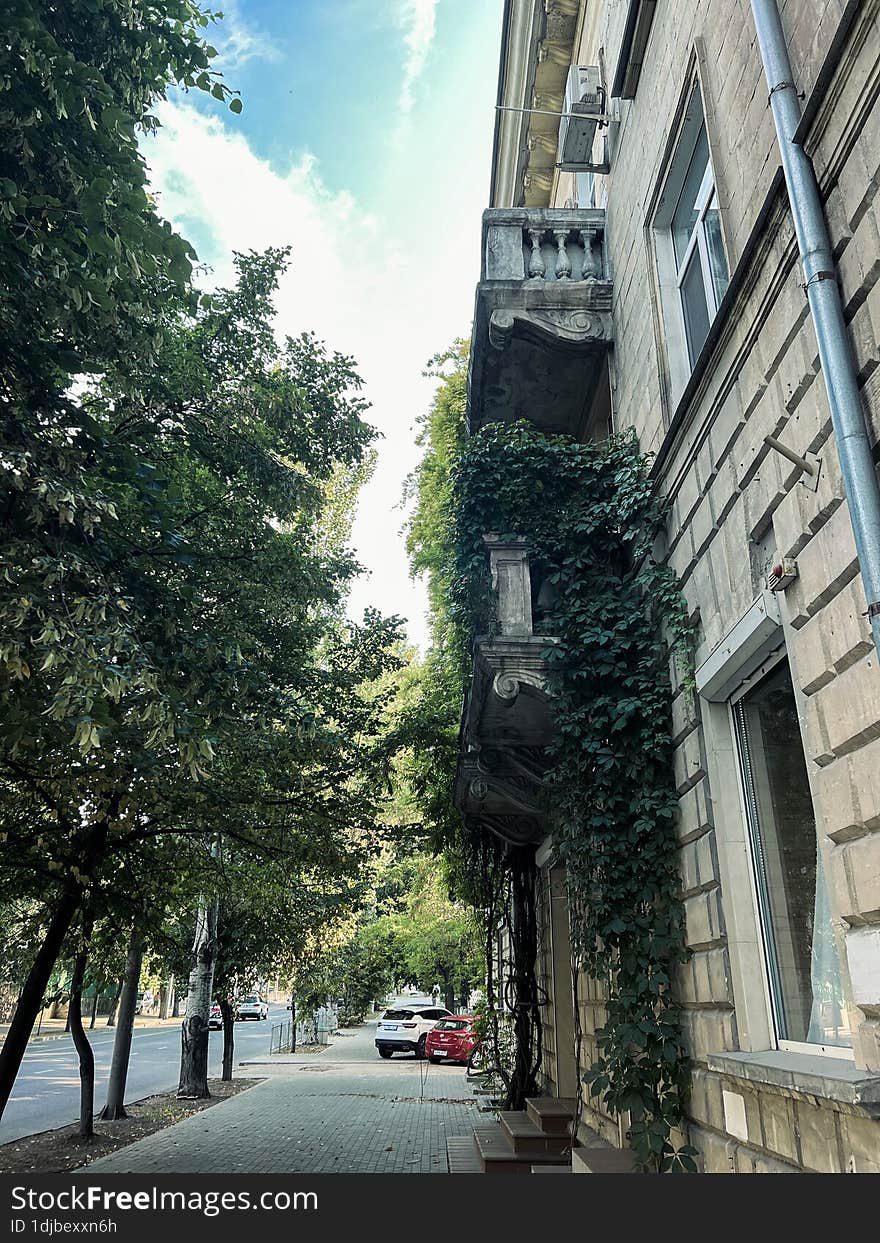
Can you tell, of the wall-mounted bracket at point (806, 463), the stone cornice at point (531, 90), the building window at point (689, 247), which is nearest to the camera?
the wall-mounted bracket at point (806, 463)

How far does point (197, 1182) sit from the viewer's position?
14.4 ft

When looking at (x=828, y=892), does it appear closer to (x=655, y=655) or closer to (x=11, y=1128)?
(x=655, y=655)

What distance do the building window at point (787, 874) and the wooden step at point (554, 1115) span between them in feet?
18.8

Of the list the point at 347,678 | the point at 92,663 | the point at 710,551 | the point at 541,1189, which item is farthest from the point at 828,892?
the point at 347,678

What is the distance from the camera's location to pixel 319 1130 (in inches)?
531

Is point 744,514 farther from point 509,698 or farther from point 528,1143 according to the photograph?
point 528,1143

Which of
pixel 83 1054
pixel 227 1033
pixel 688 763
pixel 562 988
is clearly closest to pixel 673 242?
pixel 688 763

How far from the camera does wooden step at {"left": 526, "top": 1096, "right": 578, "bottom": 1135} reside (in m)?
9.77

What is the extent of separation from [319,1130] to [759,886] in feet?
36.4

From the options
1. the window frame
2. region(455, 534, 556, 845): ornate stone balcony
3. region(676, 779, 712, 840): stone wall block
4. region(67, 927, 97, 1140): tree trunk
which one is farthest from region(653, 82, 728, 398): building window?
region(67, 927, 97, 1140): tree trunk

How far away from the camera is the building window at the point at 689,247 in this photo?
21.3ft

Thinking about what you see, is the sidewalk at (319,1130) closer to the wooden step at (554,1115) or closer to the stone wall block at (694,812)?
the wooden step at (554,1115)

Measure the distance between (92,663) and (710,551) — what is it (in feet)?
12.4

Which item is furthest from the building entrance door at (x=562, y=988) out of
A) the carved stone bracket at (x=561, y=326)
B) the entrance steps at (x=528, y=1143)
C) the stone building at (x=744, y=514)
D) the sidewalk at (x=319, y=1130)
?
the carved stone bracket at (x=561, y=326)
